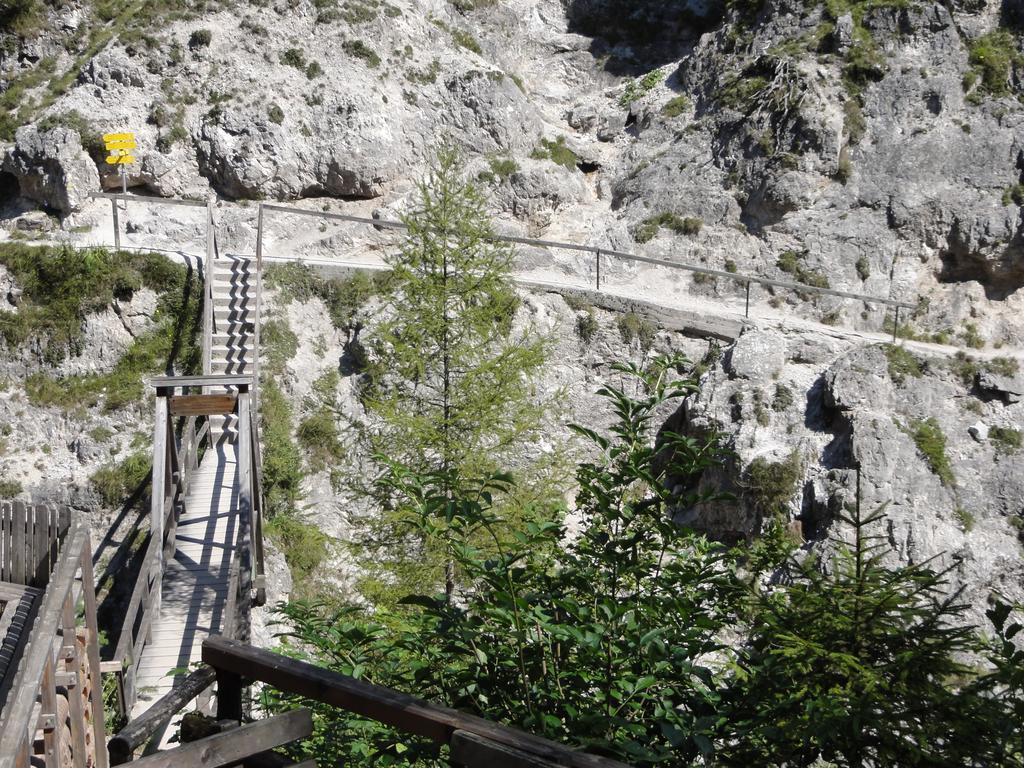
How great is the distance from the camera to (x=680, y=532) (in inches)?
153

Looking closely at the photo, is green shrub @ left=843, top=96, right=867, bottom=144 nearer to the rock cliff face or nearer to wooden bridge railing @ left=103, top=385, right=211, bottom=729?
the rock cliff face

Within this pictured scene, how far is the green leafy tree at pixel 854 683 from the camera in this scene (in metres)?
2.61

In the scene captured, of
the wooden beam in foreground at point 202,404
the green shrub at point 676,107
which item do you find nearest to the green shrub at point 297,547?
the wooden beam in foreground at point 202,404

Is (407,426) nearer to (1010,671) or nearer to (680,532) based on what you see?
(680,532)

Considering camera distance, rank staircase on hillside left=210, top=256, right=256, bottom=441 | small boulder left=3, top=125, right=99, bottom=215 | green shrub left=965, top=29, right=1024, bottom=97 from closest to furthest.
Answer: staircase on hillside left=210, top=256, right=256, bottom=441, small boulder left=3, top=125, right=99, bottom=215, green shrub left=965, top=29, right=1024, bottom=97

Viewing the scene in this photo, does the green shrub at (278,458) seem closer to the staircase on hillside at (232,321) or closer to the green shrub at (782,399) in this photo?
the staircase on hillside at (232,321)

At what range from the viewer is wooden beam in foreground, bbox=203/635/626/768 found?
2.56 meters

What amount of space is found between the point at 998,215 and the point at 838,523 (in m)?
9.32

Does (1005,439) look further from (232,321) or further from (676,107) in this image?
(232,321)

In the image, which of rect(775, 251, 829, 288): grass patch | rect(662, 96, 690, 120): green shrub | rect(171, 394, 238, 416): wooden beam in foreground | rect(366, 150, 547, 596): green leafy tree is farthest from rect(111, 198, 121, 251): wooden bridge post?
rect(662, 96, 690, 120): green shrub

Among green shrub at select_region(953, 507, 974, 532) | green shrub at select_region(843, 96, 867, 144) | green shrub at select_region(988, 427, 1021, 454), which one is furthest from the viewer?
green shrub at select_region(843, 96, 867, 144)

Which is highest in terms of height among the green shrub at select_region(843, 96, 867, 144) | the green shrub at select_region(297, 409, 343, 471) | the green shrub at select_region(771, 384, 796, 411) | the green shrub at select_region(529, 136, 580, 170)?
the green shrub at select_region(843, 96, 867, 144)

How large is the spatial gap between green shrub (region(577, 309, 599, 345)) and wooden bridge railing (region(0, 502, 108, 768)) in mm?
15797

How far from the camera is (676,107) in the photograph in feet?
81.5
